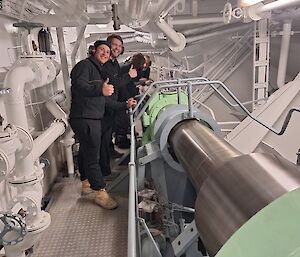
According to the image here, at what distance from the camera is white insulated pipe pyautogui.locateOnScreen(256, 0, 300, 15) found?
78.2 inches

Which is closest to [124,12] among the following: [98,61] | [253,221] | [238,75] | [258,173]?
[98,61]

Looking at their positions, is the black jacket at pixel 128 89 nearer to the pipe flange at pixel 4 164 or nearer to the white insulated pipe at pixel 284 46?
the white insulated pipe at pixel 284 46

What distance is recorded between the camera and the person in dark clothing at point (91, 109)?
7.57 ft

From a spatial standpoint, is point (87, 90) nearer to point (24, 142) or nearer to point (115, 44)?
point (115, 44)

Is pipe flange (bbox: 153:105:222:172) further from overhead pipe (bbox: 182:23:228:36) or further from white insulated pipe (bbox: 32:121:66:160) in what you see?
overhead pipe (bbox: 182:23:228:36)

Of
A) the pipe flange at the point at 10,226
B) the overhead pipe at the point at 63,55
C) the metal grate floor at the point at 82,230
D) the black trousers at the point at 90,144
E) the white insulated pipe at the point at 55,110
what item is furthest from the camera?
the overhead pipe at the point at 63,55

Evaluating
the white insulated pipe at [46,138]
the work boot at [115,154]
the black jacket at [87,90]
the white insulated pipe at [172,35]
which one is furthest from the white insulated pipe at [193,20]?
the white insulated pipe at [46,138]

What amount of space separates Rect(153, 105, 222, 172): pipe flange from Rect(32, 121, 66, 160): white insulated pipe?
646 mm

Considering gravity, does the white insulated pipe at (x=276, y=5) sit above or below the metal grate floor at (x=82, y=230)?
above

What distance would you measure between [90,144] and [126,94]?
121 cm

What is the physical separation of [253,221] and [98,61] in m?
2.12

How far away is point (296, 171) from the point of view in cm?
72

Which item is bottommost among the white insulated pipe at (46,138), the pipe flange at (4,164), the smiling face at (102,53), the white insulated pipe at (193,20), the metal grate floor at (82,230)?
the metal grate floor at (82,230)

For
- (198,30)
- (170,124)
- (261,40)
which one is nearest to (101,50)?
(170,124)
